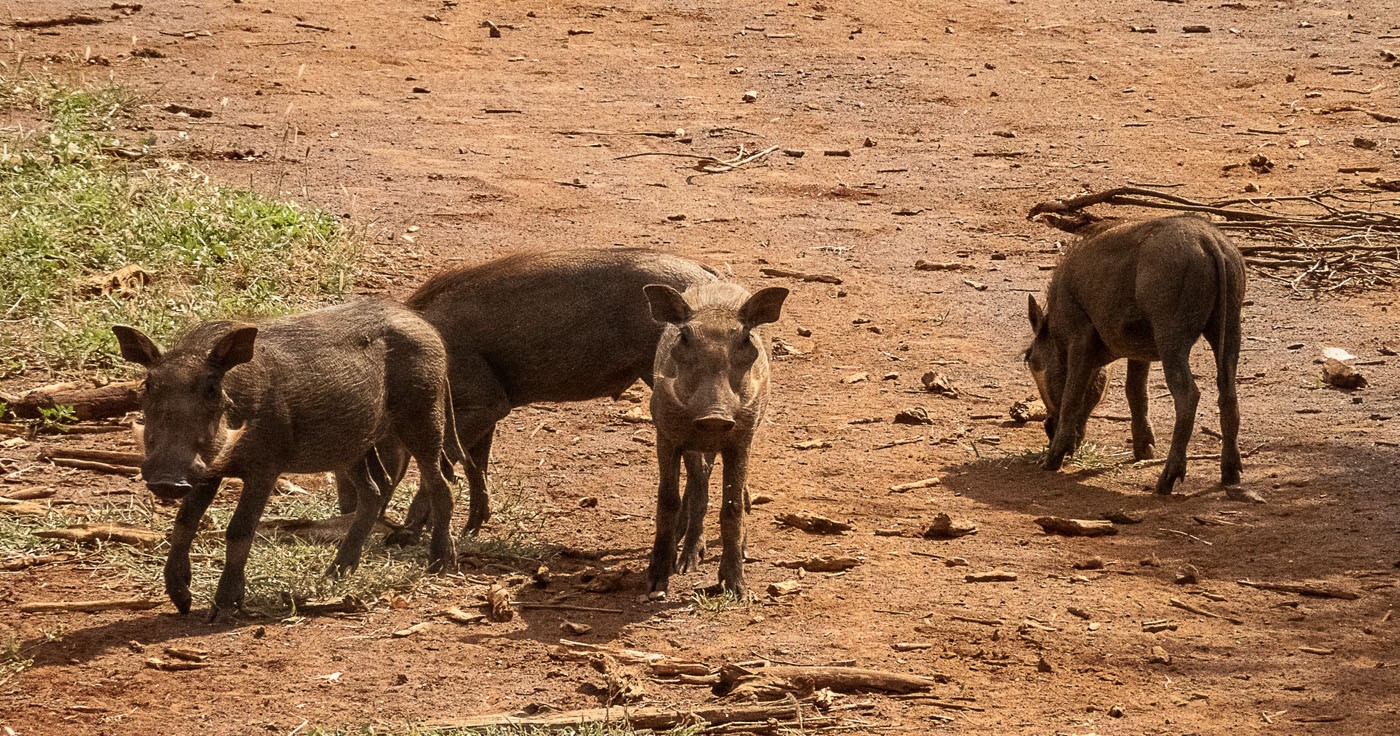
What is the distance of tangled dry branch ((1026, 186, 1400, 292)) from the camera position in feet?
37.5

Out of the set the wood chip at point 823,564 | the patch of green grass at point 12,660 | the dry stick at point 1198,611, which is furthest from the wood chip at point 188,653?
the dry stick at point 1198,611

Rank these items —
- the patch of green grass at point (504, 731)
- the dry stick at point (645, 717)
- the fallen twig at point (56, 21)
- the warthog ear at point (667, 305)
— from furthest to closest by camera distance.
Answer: the fallen twig at point (56, 21) → the warthog ear at point (667, 305) → the dry stick at point (645, 717) → the patch of green grass at point (504, 731)

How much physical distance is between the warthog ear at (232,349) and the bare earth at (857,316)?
0.90m

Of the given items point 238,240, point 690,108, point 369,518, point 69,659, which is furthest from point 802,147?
point 69,659

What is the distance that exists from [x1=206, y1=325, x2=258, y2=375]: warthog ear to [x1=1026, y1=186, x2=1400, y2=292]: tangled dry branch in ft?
23.7

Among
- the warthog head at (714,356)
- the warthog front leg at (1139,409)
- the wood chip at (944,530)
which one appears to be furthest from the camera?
the warthog front leg at (1139,409)

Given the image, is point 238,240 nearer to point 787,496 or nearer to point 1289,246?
point 787,496

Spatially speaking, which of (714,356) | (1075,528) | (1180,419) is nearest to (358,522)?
(714,356)

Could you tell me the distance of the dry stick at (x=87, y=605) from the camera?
6.02 m

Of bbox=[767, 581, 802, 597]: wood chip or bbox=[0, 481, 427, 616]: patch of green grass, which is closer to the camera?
bbox=[0, 481, 427, 616]: patch of green grass

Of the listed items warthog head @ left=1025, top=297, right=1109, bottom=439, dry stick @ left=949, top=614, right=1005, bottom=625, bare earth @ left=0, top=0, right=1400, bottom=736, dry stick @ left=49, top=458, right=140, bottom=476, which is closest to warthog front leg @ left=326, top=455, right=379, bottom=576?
bare earth @ left=0, top=0, right=1400, bottom=736

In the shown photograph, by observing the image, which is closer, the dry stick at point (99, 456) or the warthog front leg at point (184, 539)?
the warthog front leg at point (184, 539)

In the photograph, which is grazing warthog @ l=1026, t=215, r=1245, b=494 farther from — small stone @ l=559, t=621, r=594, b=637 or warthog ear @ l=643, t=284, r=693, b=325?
small stone @ l=559, t=621, r=594, b=637

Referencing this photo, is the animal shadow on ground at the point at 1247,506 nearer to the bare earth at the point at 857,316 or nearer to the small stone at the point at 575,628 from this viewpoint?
the bare earth at the point at 857,316
